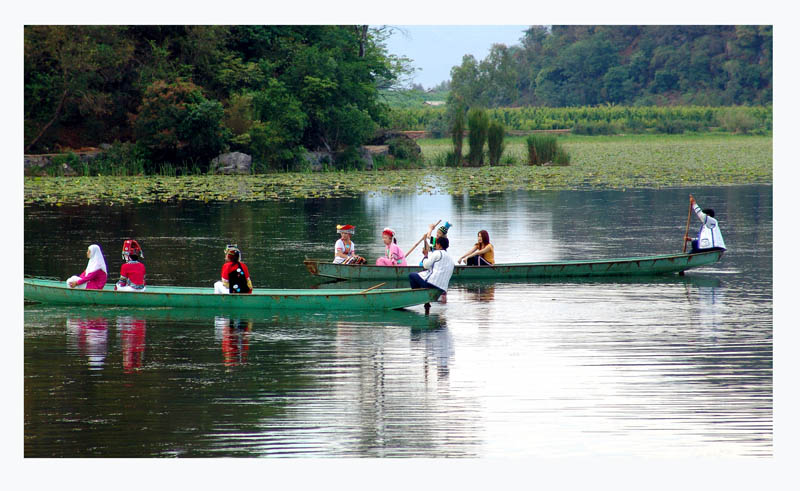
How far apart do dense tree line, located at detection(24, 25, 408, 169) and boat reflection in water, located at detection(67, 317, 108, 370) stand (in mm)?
26924

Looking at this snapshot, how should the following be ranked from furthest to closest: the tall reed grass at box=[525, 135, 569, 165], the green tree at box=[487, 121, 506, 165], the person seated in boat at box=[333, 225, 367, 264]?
the tall reed grass at box=[525, 135, 569, 165] → the green tree at box=[487, 121, 506, 165] → the person seated in boat at box=[333, 225, 367, 264]

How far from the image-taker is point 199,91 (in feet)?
128

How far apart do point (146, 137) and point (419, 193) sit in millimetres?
13535

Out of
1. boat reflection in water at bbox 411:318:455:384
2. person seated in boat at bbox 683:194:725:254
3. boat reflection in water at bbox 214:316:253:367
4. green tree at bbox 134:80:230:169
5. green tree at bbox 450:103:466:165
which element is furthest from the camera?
green tree at bbox 450:103:466:165

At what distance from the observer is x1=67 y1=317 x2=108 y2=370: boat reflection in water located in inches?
404

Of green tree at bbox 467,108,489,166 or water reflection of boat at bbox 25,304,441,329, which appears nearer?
water reflection of boat at bbox 25,304,441,329

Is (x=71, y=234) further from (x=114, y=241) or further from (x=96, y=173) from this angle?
(x=96, y=173)

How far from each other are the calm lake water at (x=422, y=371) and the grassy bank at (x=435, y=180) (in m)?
13.3

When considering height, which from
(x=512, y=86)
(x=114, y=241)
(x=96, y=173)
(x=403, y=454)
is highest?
(x=512, y=86)

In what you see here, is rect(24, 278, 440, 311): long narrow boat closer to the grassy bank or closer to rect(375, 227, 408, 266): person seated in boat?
rect(375, 227, 408, 266): person seated in boat

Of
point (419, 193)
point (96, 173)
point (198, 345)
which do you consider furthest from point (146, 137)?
point (198, 345)

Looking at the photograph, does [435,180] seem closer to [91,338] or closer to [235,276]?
[235,276]

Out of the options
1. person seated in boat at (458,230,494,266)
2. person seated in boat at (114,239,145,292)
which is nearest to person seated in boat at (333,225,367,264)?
person seated in boat at (458,230,494,266)

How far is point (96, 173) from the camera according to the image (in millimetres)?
38156
